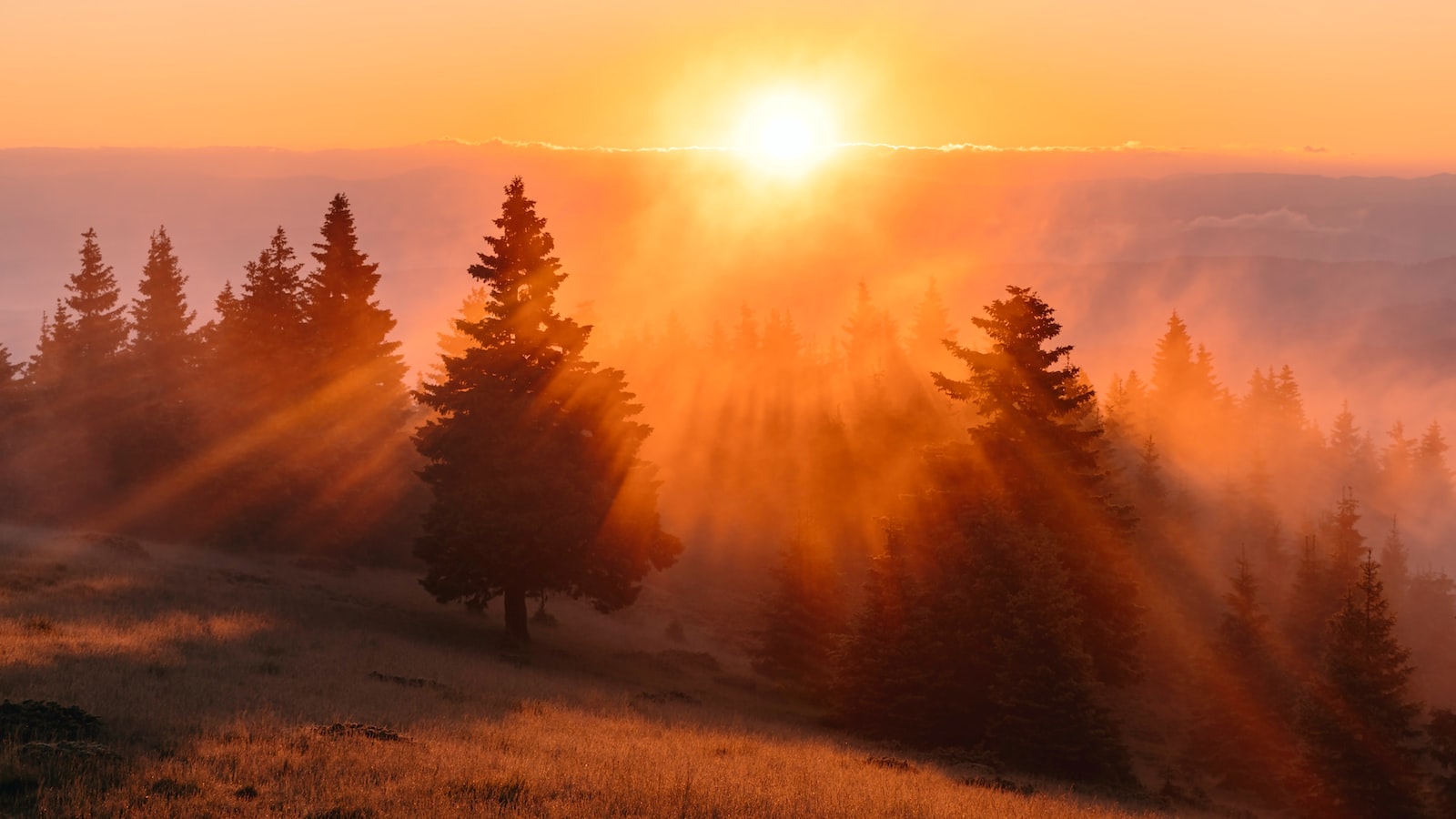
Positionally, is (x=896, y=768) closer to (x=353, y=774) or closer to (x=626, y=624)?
(x=353, y=774)

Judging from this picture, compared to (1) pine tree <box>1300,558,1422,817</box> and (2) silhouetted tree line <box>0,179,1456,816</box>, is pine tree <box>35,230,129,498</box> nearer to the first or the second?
(2) silhouetted tree line <box>0,179,1456,816</box>

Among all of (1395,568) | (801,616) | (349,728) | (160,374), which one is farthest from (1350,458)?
(349,728)

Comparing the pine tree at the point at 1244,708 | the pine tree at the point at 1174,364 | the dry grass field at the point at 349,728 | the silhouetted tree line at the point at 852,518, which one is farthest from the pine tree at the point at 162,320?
the pine tree at the point at 1174,364

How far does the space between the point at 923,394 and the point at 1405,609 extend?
36.8 meters

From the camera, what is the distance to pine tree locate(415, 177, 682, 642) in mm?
36531

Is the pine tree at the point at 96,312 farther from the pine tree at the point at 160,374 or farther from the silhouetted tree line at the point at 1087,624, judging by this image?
the silhouetted tree line at the point at 1087,624

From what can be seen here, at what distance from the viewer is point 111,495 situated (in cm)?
5431

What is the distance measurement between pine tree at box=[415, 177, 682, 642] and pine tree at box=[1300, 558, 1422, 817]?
2202 cm

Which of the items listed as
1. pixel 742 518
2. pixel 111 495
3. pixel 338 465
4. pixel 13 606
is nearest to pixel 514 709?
pixel 13 606

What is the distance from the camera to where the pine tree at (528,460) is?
36.5 meters

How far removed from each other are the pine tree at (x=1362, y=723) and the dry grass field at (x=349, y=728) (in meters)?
13.5

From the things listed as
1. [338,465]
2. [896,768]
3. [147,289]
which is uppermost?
[147,289]

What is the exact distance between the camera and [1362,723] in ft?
103

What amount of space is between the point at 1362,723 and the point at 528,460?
2670cm
